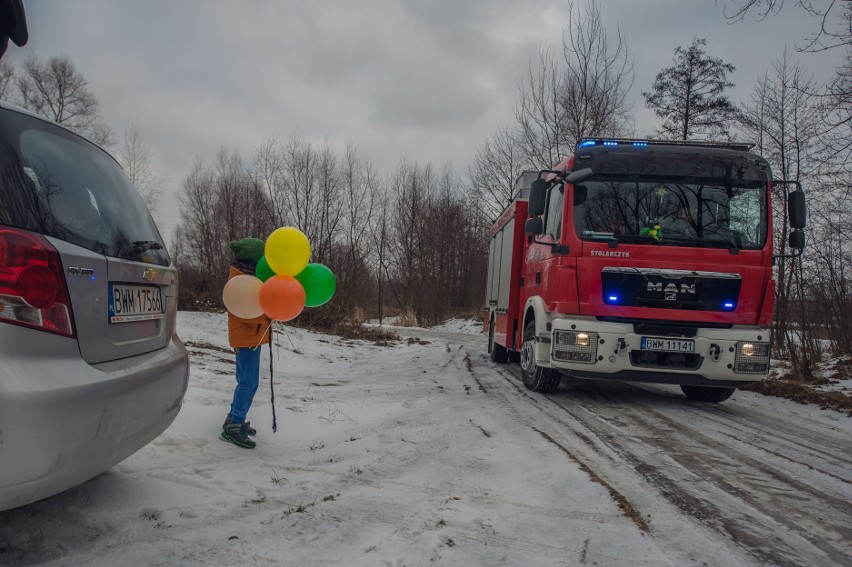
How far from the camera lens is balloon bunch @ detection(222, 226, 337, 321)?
361cm

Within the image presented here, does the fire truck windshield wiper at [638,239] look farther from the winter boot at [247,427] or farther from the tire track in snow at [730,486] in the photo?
the winter boot at [247,427]

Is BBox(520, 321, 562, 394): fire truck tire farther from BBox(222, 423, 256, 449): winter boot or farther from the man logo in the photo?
BBox(222, 423, 256, 449): winter boot

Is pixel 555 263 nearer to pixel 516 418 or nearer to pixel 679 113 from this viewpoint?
pixel 516 418

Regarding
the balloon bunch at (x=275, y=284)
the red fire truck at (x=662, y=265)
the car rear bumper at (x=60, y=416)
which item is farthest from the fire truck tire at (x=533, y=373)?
the car rear bumper at (x=60, y=416)

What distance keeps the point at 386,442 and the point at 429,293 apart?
2987 cm

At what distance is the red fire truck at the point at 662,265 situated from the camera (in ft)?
18.5

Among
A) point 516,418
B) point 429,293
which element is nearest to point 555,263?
point 516,418

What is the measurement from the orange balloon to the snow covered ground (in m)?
0.99

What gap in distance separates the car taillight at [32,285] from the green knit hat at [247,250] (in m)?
1.95

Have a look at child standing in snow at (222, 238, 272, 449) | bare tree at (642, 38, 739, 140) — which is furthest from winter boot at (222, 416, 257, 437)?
bare tree at (642, 38, 739, 140)

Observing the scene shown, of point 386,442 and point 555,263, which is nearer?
point 386,442

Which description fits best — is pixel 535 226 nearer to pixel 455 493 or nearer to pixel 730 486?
pixel 730 486

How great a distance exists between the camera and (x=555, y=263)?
19.8 feet

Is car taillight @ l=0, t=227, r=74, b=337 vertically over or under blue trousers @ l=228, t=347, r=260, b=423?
over
